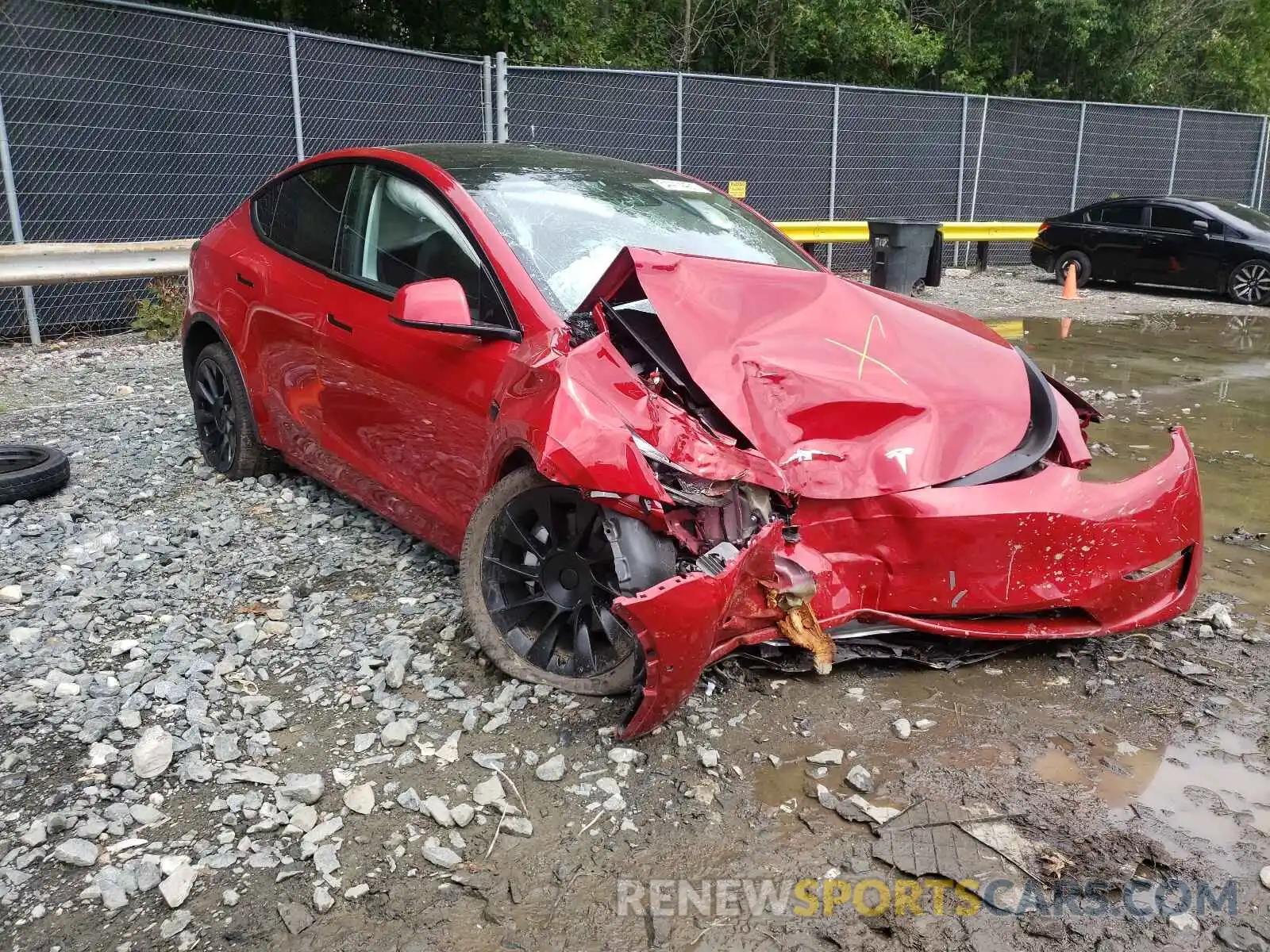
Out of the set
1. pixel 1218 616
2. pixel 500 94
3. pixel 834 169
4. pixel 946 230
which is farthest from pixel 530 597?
pixel 946 230

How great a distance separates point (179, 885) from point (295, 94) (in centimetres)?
899

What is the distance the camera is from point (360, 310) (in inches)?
155

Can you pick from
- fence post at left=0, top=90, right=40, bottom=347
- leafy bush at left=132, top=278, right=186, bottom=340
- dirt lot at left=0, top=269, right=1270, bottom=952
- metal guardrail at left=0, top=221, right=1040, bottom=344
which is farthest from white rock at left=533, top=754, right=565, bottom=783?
leafy bush at left=132, top=278, right=186, bottom=340

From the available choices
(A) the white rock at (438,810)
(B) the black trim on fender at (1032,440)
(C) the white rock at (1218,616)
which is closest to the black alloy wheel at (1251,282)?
(C) the white rock at (1218,616)

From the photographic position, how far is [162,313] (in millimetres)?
9156

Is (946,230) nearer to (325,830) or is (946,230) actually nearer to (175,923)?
(325,830)

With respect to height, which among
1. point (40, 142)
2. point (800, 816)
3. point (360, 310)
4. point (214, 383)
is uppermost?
point (40, 142)

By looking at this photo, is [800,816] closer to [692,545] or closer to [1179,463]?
[692,545]

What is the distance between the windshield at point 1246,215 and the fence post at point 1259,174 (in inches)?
258

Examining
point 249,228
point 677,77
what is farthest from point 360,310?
point 677,77

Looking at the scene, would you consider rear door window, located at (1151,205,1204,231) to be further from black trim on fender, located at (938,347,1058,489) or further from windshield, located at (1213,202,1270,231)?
black trim on fender, located at (938,347,1058,489)

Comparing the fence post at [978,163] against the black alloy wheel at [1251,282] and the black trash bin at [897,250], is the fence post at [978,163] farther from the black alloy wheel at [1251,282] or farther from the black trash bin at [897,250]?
the black trash bin at [897,250]

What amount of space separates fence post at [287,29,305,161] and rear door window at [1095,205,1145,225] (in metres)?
11.0

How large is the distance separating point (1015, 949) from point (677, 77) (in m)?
12.2
